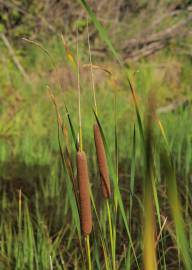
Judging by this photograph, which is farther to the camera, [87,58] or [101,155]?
[87,58]

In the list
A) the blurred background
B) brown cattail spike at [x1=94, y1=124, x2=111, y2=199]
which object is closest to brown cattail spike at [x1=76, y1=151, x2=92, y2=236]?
brown cattail spike at [x1=94, y1=124, x2=111, y2=199]

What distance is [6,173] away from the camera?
2986 mm

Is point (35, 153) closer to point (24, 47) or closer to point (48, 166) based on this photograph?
point (48, 166)

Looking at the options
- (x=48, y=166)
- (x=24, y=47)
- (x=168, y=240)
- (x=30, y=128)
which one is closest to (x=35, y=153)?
(x=48, y=166)

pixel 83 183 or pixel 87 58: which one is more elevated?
pixel 87 58

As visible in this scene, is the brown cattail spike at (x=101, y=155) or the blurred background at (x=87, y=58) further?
the blurred background at (x=87, y=58)

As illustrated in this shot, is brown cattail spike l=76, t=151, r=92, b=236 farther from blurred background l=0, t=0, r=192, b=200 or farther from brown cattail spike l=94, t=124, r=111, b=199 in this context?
blurred background l=0, t=0, r=192, b=200

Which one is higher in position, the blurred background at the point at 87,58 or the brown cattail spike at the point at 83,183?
the blurred background at the point at 87,58

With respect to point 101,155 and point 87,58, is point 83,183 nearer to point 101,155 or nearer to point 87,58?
point 101,155

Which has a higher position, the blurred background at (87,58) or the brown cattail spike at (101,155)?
the blurred background at (87,58)

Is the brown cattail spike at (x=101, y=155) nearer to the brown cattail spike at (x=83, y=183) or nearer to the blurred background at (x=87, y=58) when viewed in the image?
the brown cattail spike at (x=83, y=183)

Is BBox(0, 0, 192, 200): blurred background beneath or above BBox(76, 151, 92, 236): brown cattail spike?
above

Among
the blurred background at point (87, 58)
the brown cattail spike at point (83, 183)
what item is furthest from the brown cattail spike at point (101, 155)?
the blurred background at point (87, 58)

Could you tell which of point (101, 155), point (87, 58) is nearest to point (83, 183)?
point (101, 155)
